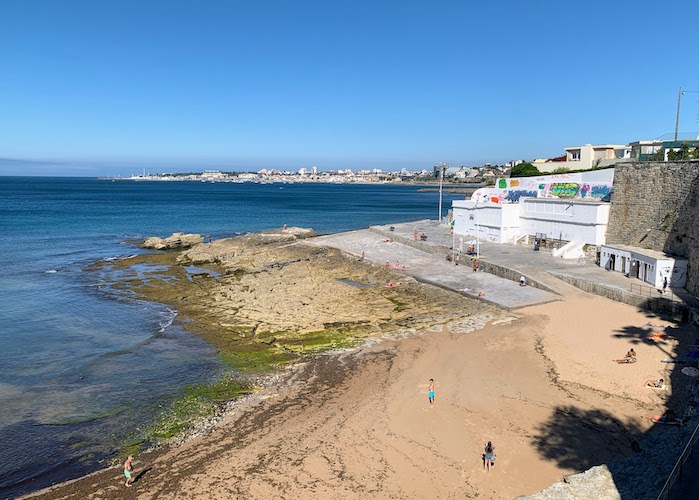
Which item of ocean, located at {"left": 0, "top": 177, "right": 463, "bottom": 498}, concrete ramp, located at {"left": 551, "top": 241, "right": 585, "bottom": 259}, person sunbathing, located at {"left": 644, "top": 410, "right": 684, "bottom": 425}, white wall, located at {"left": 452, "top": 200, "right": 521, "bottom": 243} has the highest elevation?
white wall, located at {"left": 452, "top": 200, "right": 521, "bottom": 243}

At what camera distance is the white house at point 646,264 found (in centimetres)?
2280

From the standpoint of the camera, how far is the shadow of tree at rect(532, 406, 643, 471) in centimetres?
1149

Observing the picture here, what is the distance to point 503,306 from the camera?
75.0ft

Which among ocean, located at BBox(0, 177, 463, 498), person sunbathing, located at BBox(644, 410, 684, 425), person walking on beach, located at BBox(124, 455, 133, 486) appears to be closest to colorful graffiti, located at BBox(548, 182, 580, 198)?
person sunbathing, located at BBox(644, 410, 684, 425)

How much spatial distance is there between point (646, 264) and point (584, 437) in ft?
49.2

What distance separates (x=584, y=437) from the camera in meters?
12.3

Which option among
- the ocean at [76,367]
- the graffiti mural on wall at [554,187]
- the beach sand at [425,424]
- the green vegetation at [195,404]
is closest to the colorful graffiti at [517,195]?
the graffiti mural on wall at [554,187]

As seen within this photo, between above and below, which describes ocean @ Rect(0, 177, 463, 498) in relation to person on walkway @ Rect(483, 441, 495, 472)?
below

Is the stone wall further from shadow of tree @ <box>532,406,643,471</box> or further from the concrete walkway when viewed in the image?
shadow of tree @ <box>532,406,643,471</box>

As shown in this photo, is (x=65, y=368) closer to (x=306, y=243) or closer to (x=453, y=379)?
(x=453, y=379)

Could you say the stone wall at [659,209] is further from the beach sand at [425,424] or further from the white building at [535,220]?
the beach sand at [425,424]

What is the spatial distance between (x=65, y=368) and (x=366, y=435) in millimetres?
12647

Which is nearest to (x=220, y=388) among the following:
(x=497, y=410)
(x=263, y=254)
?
(x=497, y=410)

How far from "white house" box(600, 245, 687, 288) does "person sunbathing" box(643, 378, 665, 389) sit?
32.1 ft
